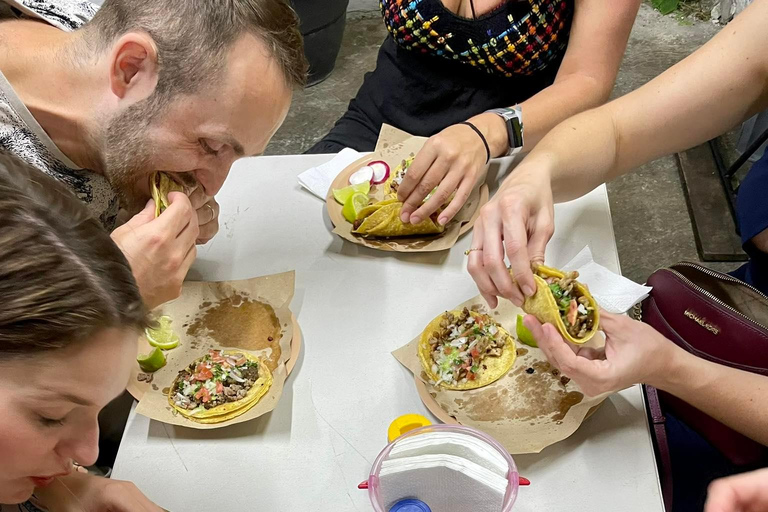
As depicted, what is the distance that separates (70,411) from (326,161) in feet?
4.68

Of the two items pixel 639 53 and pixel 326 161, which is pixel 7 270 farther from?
pixel 639 53

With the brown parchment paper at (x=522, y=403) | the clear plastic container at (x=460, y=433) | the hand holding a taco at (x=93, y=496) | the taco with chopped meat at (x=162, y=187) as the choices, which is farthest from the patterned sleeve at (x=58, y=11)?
the clear plastic container at (x=460, y=433)

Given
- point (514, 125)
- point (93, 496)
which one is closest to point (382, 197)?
point (514, 125)

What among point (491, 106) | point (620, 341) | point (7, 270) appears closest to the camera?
point (7, 270)

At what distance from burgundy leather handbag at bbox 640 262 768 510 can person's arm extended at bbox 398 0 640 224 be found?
66cm

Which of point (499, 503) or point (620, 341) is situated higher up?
point (620, 341)

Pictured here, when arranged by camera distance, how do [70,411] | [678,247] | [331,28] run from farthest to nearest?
[331,28], [678,247], [70,411]

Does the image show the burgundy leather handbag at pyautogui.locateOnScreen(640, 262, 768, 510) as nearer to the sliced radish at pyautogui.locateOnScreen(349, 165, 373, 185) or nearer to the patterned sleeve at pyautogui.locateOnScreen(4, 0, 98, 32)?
the sliced radish at pyautogui.locateOnScreen(349, 165, 373, 185)

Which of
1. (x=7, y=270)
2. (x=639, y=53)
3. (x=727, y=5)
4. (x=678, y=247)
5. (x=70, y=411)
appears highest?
(x=7, y=270)

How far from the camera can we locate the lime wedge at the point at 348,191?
199cm

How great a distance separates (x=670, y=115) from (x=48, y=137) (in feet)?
5.77

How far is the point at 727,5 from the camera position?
4.82 m

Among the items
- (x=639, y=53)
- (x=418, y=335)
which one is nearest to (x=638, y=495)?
(x=418, y=335)

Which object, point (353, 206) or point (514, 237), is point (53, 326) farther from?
point (353, 206)
